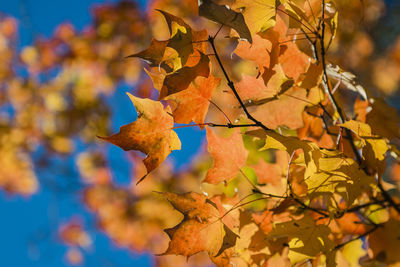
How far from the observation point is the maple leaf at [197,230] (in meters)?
0.76

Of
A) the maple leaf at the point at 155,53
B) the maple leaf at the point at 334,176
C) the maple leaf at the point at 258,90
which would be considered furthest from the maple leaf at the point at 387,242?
the maple leaf at the point at 155,53

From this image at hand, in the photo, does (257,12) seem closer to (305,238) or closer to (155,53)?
(155,53)

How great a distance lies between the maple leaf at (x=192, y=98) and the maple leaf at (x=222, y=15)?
17cm

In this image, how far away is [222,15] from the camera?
2.01 feet

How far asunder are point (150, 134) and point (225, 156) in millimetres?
267

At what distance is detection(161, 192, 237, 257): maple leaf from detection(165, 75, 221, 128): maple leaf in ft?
0.61

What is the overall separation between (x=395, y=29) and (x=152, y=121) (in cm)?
1224

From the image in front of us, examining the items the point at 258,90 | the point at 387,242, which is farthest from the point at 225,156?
the point at 387,242

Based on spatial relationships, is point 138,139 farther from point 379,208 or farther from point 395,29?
point 395,29

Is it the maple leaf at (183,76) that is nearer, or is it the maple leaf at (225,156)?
the maple leaf at (183,76)

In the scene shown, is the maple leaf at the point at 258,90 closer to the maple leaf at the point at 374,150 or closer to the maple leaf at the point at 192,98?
the maple leaf at the point at 192,98

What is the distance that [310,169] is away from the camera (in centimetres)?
72

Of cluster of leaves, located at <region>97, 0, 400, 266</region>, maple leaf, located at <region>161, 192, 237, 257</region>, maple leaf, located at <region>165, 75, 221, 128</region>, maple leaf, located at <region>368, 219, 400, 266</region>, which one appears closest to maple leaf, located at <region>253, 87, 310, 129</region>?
→ cluster of leaves, located at <region>97, 0, 400, 266</region>

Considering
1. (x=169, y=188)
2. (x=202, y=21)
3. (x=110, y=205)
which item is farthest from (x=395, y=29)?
(x=110, y=205)
